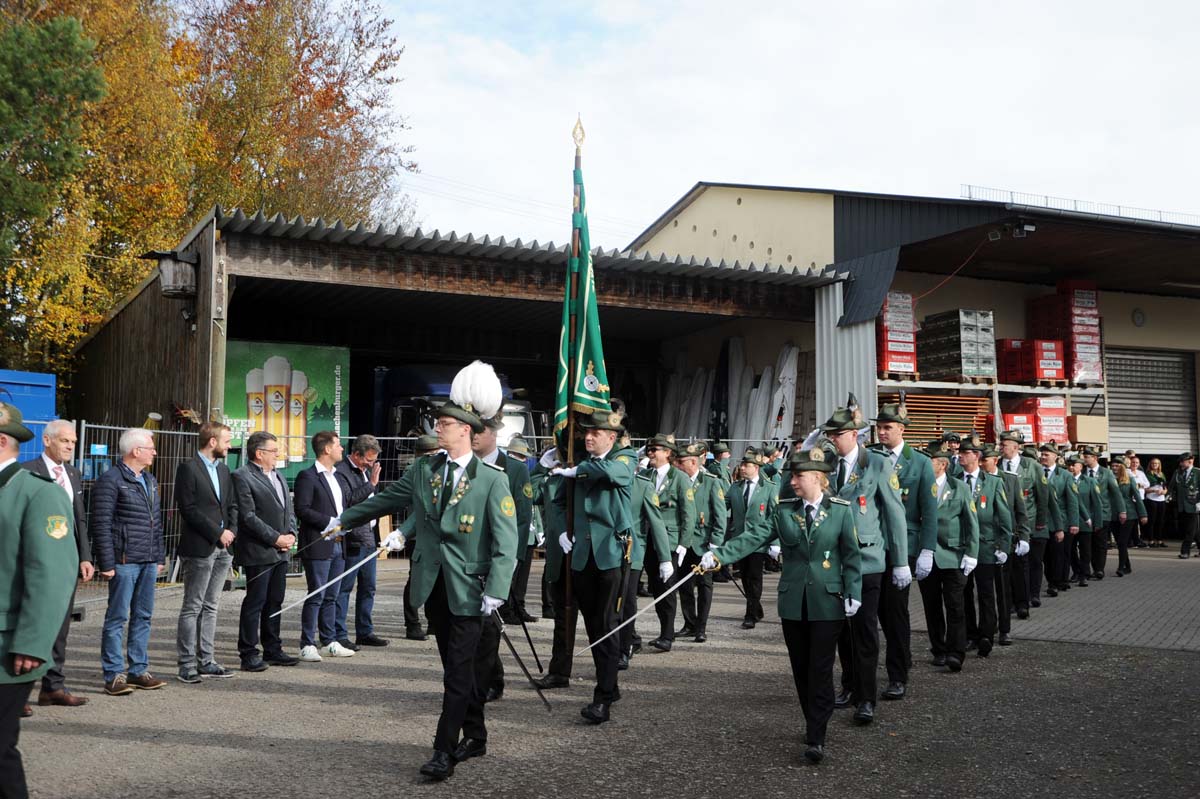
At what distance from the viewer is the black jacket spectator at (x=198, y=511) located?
7.94 m

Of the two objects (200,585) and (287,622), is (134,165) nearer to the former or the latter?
(287,622)

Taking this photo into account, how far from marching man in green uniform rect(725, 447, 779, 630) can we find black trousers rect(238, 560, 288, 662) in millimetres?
4751

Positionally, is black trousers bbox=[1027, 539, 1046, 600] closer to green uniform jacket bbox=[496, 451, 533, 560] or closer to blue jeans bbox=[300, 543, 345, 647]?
green uniform jacket bbox=[496, 451, 533, 560]

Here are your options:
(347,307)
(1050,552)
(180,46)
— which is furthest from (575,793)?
(180,46)

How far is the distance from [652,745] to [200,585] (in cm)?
381

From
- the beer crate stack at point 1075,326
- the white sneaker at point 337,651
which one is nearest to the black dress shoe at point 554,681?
the white sneaker at point 337,651

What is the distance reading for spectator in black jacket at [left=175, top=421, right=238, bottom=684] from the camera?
7949 mm

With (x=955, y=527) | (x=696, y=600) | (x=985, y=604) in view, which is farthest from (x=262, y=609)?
(x=985, y=604)

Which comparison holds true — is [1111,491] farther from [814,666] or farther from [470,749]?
[470,749]

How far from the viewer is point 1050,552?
47.3ft

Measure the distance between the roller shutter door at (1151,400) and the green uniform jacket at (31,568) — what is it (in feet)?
83.3

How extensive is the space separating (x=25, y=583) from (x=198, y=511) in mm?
4013

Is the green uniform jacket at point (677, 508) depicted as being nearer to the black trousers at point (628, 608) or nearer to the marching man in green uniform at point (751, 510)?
the marching man in green uniform at point (751, 510)

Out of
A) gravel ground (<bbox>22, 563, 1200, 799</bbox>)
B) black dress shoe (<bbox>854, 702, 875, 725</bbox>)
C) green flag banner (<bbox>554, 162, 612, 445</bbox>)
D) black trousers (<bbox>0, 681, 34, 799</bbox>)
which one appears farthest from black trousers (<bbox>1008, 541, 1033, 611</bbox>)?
black trousers (<bbox>0, 681, 34, 799</bbox>)
